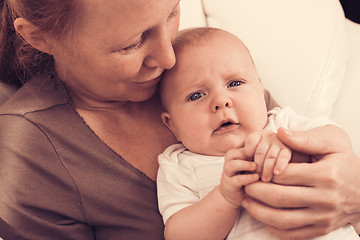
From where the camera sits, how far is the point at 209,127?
986 mm

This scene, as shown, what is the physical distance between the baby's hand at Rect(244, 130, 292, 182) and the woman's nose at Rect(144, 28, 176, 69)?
0.28m

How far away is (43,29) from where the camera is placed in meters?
0.90

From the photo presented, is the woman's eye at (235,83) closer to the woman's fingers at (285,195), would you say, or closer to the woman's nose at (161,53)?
the woman's nose at (161,53)

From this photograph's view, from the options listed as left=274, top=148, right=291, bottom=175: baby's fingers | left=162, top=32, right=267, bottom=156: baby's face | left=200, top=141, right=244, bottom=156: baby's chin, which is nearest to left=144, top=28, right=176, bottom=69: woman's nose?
left=162, top=32, right=267, bottom=156: baby's face

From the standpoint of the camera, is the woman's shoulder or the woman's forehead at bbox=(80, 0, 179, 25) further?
the woman's shoulder

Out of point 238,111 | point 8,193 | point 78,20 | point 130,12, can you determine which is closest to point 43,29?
point 78,20

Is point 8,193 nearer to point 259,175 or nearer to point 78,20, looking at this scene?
point 78,20

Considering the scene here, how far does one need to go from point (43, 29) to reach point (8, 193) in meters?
0.39

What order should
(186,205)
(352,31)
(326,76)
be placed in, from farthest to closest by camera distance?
(352,31)
(326,76)
(186,205)

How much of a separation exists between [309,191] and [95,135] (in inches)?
21.7

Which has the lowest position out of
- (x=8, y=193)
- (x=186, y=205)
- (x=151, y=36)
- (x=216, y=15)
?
(x=186, y=205)

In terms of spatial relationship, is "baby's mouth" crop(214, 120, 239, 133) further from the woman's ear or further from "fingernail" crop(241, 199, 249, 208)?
the woman's ear

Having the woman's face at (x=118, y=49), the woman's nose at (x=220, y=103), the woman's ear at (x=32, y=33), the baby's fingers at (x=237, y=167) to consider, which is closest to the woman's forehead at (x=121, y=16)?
the woman's face at (x=118, y=49)

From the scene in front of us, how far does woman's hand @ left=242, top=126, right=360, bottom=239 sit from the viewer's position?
790mm
